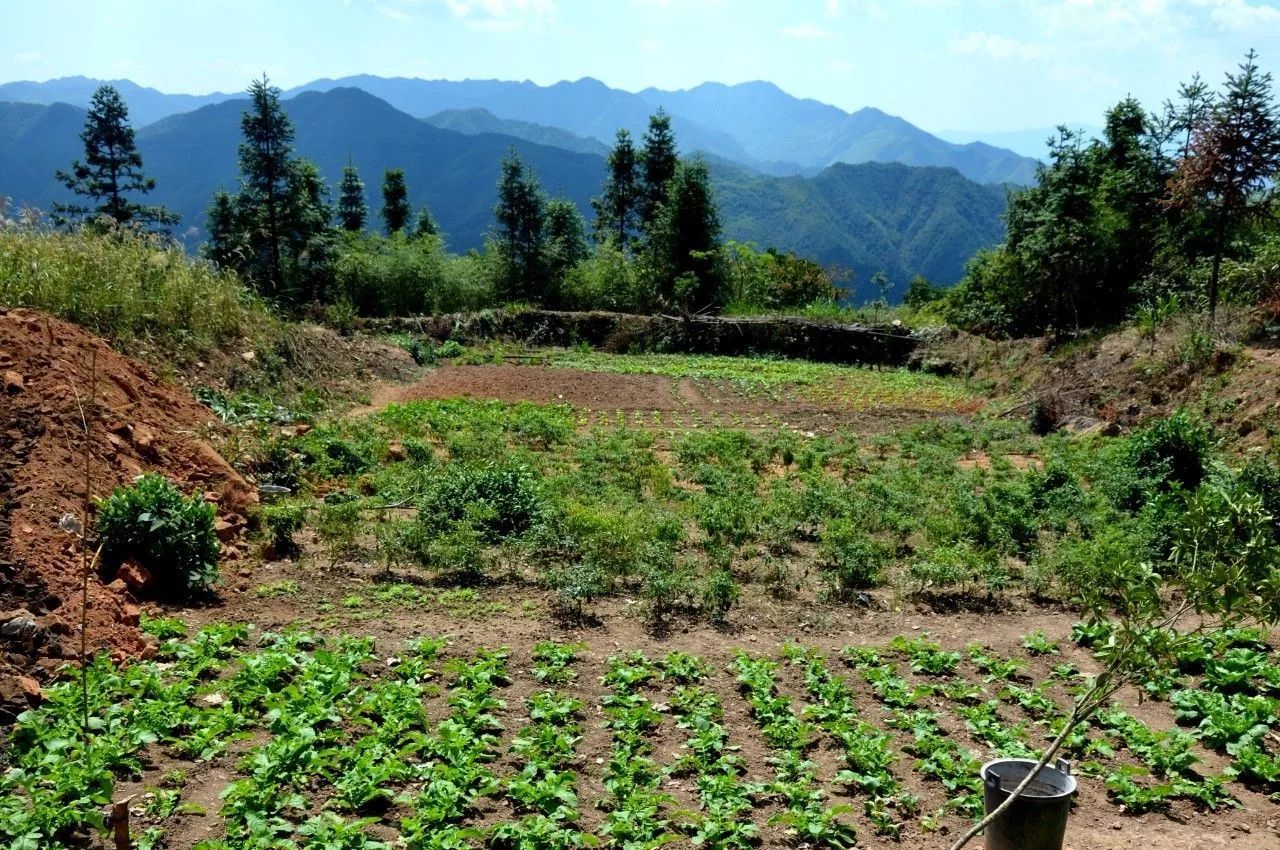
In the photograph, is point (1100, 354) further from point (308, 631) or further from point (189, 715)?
point (189, 715)

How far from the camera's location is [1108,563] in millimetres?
6848

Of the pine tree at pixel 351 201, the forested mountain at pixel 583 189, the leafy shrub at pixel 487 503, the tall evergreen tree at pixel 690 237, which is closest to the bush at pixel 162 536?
the leafy shrub at pixel 487 503

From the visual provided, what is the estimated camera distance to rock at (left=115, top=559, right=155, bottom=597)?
625 cm

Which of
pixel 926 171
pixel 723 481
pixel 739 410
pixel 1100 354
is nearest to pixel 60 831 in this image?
pixel 723 481

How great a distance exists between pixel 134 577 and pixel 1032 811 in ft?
20.5

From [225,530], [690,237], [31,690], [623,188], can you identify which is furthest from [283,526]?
[623,188]

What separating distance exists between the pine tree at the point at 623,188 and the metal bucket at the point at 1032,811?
34.1 metres

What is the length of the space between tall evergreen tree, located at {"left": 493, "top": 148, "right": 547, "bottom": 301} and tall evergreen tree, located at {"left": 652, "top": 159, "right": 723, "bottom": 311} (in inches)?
194

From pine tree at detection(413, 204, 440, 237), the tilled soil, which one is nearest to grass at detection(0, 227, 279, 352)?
the tilled soil

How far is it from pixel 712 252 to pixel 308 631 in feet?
85.5

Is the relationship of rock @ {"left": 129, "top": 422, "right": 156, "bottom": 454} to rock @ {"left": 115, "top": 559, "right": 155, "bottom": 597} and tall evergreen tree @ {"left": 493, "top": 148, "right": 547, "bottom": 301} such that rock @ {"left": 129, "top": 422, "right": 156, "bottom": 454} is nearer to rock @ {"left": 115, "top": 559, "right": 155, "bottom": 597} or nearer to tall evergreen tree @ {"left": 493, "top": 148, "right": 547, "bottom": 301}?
rock @ {"left": 115, "top": 559, "right": 155, "bottom": 597}

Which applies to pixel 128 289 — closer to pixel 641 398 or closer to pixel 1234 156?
pixel 641 398

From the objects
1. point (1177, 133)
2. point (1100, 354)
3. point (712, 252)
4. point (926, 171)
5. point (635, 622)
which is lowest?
point (635, 622)

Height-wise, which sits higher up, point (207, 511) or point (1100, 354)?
point (1100, 354)
